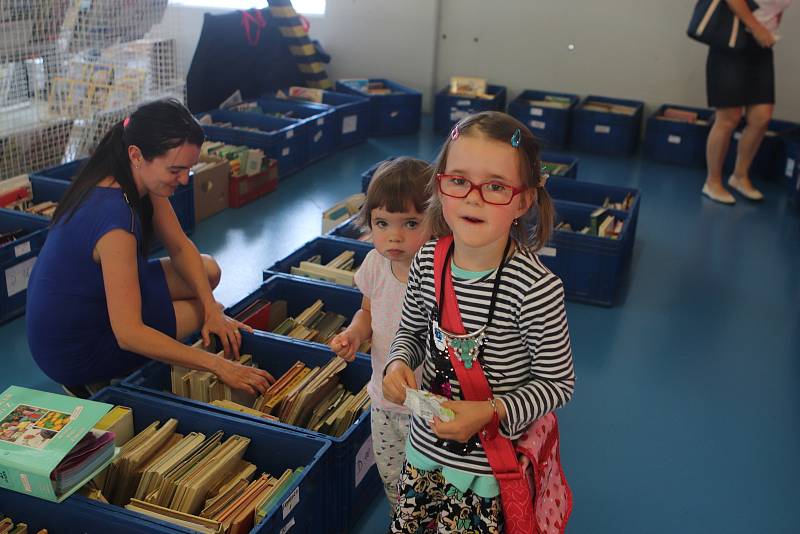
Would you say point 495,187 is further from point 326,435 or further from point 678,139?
point 678,139

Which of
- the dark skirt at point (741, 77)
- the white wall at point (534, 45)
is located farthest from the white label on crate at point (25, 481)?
the white wall at point (534, 45)

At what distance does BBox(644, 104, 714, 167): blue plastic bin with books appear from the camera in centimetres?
662

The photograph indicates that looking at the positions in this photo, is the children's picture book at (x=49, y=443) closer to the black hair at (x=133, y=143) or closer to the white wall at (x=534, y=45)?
the black hair at (x=133, y=143)

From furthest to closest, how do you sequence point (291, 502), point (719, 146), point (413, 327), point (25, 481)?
1. point (719, 146)
2. point (291, 502)
3. point (25, 481)
4. point (413, 327)

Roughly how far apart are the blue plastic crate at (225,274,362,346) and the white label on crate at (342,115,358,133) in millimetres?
3414

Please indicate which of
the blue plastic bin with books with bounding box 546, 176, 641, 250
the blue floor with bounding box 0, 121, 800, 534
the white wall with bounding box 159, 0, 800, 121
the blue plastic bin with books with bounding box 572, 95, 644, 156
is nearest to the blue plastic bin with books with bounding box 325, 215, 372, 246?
the blue floor with bounding box 0, 121, 800, 534

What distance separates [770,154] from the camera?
20.7 feet

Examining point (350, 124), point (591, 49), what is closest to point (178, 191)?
point (350, 124)

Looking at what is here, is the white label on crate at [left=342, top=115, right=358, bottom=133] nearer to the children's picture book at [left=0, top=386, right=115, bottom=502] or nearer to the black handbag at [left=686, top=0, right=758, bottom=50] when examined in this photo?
the black handbag at [left=686, top=0, right=758, bottom=50]

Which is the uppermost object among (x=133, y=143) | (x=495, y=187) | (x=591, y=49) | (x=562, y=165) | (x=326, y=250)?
(x=591, y=49)

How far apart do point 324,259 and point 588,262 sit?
134cm

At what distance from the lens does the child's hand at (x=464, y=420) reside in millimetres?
1489

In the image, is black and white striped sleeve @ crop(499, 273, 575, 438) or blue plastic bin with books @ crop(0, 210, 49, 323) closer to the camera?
black and white striped sleeve @ crop(499, 273, 575, 438)

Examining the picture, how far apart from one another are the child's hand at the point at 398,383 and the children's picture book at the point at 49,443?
885 mm
